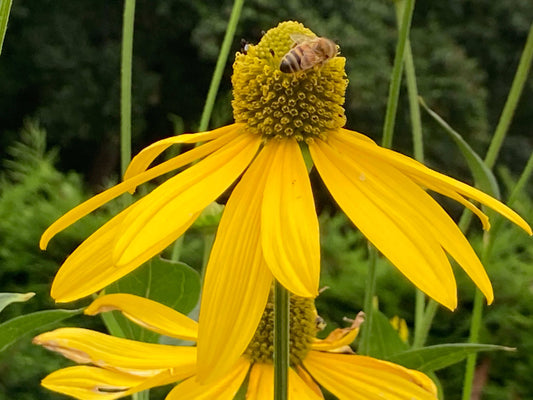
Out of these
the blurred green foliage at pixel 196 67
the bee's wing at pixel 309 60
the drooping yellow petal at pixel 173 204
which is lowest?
the drooping yellow petal at pixel 173 204

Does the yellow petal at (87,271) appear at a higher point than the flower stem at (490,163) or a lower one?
lower

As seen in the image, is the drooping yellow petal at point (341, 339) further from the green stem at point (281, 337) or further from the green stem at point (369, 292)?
the green stem at point (281, 337)

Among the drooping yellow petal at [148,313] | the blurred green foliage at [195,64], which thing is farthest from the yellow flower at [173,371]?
the blurred green foliage at [195,64]

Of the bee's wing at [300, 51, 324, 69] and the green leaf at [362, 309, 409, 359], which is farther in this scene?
the green leaf at [362, 309, 409, 359]

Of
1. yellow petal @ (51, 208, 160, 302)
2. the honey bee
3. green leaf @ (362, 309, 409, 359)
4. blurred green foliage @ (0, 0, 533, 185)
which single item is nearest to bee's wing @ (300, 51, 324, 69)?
the honey bee

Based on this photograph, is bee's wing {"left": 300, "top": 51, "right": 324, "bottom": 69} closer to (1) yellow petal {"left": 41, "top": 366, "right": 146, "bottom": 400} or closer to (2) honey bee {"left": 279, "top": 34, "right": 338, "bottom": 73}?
(2) honey bee {"left": 279, "top": 34, "right": 338, "bottom": 73}

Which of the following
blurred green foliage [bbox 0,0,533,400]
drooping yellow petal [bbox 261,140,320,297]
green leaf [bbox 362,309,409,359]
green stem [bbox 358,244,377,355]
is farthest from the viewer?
blurred green foliage [bbox 0,0,533,400]
